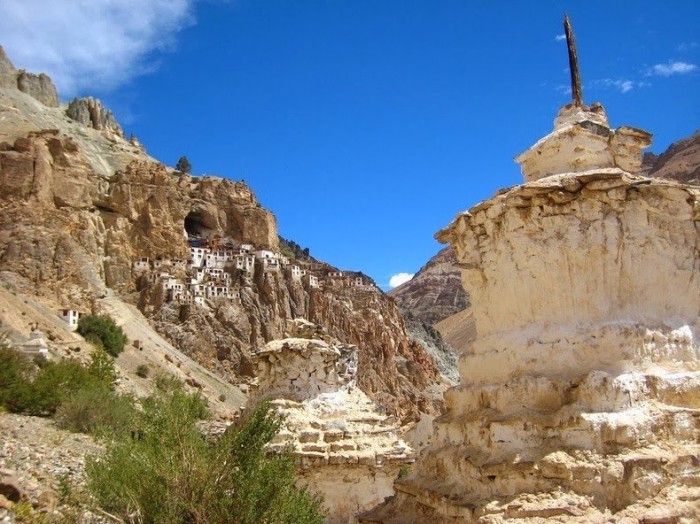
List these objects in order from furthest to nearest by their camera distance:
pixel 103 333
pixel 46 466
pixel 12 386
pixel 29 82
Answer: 1. pixel 29 82
2. pixel 103 333
3. pixel 12 386
4. pixel 46 466

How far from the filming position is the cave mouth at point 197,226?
82000 millimetres

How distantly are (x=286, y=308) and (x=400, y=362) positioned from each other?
52.7ft

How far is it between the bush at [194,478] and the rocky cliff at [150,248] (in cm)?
4832

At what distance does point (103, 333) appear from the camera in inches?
1865

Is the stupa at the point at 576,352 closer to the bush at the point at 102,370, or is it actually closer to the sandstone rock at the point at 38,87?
the bush at the point at 102,370

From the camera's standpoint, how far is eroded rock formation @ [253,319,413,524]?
38.3 feet

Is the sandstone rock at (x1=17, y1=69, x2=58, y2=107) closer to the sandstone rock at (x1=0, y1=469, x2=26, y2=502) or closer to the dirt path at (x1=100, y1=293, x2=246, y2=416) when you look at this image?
the dirt path at (x1=100, y1=293, x2=246, y2=416)

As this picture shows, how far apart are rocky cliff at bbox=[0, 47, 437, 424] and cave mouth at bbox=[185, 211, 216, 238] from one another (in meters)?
0.15

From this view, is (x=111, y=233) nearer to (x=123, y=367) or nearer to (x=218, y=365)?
(x=218, y=365)

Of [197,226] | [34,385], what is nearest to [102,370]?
[34,385]

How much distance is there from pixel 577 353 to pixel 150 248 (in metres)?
68.4

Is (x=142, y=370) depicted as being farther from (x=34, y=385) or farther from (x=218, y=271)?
(x=218, y=271)

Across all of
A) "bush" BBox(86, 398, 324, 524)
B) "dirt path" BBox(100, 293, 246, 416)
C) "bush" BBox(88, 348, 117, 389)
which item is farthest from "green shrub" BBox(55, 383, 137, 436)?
"dirt path" BBox(100, 293, 246, 416)

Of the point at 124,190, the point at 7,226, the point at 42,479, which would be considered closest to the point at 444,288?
the point at 124,190
